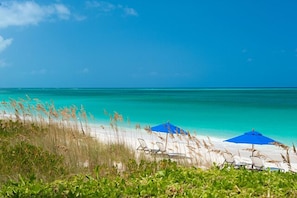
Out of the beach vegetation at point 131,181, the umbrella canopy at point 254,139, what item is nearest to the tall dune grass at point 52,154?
the beach vegetation at point 131,181

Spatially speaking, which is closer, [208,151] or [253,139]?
[208,151]

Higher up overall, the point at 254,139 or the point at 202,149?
the point at 254,139

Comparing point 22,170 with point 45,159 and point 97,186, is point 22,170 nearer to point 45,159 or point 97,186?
point 45,159

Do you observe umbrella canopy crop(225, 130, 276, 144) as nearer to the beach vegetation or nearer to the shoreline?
the shoreline

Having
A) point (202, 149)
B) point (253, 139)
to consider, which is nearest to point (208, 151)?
point (253, 139)

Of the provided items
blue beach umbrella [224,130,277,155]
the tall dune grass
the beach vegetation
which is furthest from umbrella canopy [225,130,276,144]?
the beach vegetation

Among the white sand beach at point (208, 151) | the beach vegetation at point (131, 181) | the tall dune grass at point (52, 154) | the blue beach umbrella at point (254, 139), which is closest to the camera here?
the beach vegetation at point (131, 181)

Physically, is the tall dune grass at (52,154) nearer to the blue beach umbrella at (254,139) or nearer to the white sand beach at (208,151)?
the white sand beach at (208,151)

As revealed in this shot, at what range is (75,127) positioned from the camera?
9438 mm

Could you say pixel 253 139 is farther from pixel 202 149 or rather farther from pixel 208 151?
pixel 208 151

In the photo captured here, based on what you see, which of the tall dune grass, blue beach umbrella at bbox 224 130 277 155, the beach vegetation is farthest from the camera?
blue beach umbrella at bbox 224 130 277 155

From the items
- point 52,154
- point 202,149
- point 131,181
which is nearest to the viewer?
point 131,181

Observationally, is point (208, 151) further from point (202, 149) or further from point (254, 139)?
point (202, 149)

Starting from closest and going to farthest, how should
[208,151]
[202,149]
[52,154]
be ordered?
1. [52,154]
2. [208,151]
3. [202,149]
